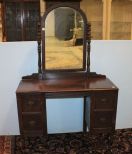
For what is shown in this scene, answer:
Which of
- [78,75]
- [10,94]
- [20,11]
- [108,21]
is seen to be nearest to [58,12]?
[78,75]

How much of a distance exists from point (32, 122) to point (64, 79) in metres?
0.52

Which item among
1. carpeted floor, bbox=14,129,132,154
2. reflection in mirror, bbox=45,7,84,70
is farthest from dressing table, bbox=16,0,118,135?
carpeted floor, bbox=14,129,132,154

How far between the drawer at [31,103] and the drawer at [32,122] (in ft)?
0.19

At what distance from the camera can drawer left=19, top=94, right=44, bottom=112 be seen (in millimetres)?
2041

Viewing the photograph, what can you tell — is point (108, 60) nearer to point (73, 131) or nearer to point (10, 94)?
point (73, 131)

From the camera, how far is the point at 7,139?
2.54 meters

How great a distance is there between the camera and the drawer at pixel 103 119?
A: 2.16 metres

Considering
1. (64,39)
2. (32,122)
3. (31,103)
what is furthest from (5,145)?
(64,39)

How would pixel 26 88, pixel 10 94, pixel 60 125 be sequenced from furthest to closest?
pixel 60 125 < pixel 10 94 < pixel 26 88

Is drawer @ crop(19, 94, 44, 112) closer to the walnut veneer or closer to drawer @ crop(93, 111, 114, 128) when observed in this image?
the walnut veneer

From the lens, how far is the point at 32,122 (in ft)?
6.98

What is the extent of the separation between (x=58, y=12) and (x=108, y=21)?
6.25ft

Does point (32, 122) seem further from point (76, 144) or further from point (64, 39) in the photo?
point (64, 39)

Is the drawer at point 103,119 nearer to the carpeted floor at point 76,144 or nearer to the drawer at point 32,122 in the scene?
the carpeted floor at point 76,144
